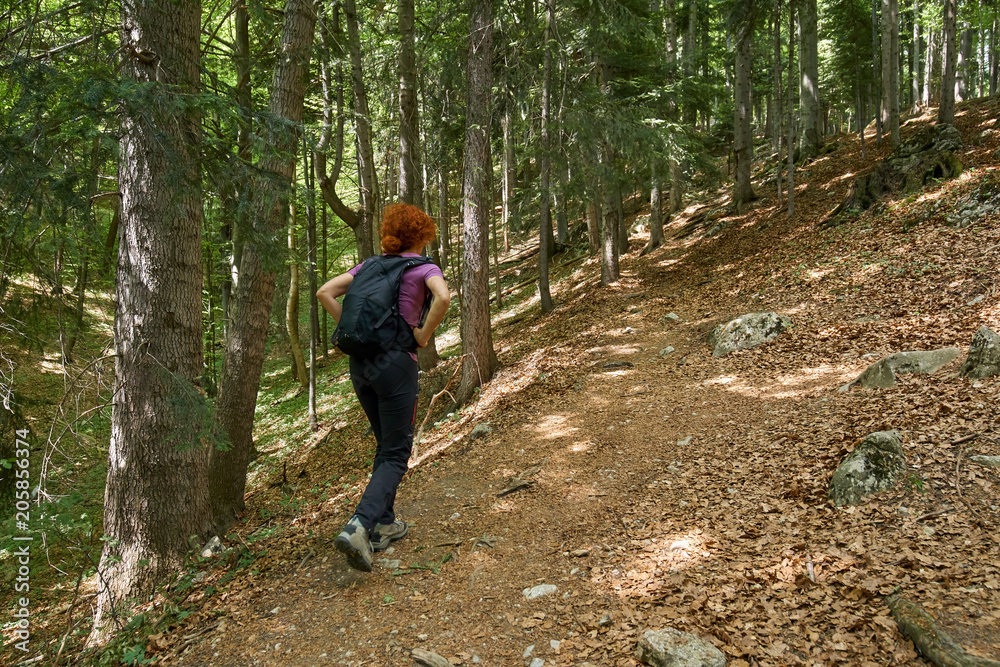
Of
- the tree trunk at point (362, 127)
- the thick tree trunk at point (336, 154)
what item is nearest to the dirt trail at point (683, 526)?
the thick tree trunk at point (336, 154)

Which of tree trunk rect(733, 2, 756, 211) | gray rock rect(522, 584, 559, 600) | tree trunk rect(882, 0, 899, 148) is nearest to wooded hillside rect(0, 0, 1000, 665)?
gray rock rect(522, 584, 559, 600)

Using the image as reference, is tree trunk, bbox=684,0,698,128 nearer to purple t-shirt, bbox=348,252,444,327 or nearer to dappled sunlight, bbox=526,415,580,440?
dappled sunlight, bbox=526,415,580,440

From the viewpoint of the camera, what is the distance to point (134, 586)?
12.8ft

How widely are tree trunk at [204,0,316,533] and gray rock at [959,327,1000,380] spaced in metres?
6.63

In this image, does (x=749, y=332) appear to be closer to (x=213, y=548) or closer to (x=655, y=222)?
(x=213, y=548)

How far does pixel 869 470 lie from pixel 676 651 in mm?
2233

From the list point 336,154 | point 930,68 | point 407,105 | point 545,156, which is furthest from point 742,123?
point 930,68

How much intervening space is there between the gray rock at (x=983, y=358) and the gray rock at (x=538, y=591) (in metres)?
4.37

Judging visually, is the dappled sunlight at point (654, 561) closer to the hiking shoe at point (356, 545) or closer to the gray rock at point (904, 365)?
the hiking shoe at point (356, 545)

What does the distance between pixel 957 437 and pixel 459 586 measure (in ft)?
12.5

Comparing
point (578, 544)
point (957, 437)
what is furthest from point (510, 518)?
point (957, 437)

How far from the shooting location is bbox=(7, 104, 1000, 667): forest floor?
9.39ft

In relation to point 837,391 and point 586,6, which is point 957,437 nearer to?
point 837,391

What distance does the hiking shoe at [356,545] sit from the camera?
3.41m
